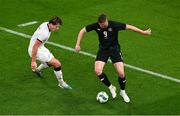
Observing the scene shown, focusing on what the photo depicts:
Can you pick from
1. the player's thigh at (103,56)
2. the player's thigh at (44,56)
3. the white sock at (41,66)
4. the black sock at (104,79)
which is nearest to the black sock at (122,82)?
the black sock at (104,79)

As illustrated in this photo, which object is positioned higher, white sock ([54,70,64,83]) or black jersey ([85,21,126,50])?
black jersey ([85,21,126,50])

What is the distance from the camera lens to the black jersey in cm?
1577

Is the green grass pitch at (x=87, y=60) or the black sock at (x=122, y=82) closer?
the green grass pitch at (x=87, y=60)

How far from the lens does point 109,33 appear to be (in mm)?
15805

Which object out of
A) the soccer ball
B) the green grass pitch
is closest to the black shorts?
the soccer ball

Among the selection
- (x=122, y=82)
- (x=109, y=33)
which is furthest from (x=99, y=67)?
(x=109, y=33)

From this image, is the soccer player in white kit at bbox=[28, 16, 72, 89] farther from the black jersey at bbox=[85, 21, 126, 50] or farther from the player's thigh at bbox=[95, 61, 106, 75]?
the player's thigh at bbox=[95, 61, 106, 75]

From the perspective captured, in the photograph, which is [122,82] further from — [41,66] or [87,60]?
[87,60]

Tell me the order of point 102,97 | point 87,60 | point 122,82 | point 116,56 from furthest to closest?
point 87,60 → point 116,56 → point 122,82 → point 102,97

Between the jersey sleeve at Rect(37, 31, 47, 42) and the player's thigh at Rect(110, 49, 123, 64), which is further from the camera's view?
A: the jersey sleeve at Rect(37, 31, 47, 42)

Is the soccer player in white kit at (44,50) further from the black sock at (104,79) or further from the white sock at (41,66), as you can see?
the black sock at (104,79)

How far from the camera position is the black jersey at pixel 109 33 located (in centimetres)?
1577

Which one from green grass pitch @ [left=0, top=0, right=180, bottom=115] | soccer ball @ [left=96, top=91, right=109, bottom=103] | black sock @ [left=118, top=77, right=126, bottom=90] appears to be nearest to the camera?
green grass pitch @ [left=0, top=0, right=180, bottom=115]

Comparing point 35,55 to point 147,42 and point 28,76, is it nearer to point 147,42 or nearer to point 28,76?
point 28,76
